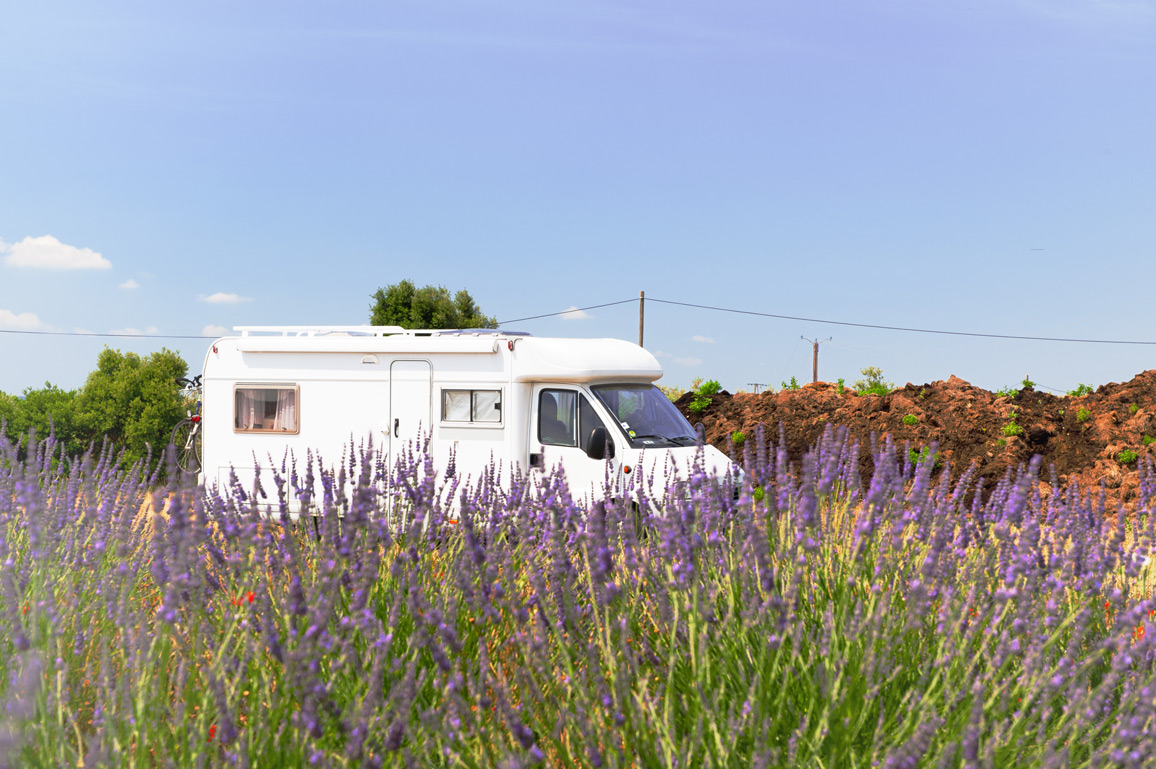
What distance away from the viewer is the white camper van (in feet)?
28.0

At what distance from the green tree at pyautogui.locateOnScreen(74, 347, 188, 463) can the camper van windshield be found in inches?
508

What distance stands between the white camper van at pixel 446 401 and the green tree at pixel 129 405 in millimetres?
8976

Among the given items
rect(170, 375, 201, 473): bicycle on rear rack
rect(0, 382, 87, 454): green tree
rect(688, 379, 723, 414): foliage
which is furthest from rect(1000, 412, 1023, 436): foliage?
rect(0, 382, 87, 454): green tree

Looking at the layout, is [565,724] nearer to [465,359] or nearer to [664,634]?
[664,634]

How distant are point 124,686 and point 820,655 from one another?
2.14 meters

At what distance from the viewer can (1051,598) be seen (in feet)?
9.55

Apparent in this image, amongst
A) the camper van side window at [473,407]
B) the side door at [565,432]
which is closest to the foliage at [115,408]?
the camper van side window at [473,407]

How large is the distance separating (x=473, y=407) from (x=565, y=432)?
3.67ft

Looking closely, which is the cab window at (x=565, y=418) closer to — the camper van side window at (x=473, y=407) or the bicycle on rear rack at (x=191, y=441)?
the camper van side window at (x=473, y=407)

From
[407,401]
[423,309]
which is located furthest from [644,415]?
[423,309]

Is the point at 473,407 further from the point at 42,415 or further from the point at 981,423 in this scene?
the point at 42,415

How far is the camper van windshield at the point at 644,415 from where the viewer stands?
853 cm

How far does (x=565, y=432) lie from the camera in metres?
8.64

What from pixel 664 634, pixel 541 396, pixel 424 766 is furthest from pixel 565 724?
pixel 541 396
